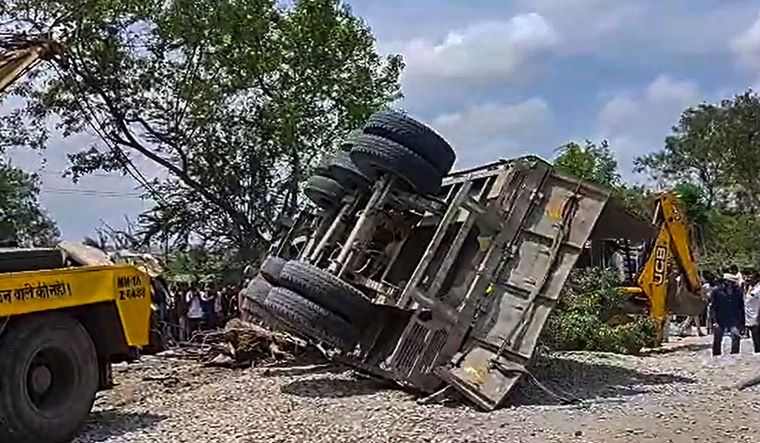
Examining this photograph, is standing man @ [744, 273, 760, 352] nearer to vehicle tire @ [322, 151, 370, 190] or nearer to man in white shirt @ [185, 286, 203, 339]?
vehicle tire @ [322, 151, 370, 190]

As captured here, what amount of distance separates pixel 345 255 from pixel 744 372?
516 centimetres

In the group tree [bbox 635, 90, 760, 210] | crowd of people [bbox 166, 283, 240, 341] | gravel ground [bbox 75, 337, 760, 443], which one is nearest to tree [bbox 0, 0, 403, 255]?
crowd of people [bbox 166, 283, 240, 341]

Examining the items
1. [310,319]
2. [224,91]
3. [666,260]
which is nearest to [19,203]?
[224,91]

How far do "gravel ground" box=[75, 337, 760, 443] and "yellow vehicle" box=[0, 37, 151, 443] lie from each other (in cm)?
49

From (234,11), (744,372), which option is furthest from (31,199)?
(744,372)

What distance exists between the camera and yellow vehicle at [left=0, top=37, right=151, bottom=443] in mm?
9062

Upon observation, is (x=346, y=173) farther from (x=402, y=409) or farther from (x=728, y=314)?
(x=728, y=314)

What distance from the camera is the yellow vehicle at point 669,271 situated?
19500 mm

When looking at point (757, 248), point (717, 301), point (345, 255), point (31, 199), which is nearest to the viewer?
point (345, 255)

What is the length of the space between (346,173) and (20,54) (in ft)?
13.0

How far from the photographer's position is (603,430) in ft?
30.6

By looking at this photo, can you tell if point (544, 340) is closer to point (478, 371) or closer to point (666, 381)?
point (666, 381)

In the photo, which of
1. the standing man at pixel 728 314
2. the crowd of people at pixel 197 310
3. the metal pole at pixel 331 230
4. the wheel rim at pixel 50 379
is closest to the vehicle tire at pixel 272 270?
the metal pole at pixel 331 230

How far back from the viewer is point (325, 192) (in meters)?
13.4
